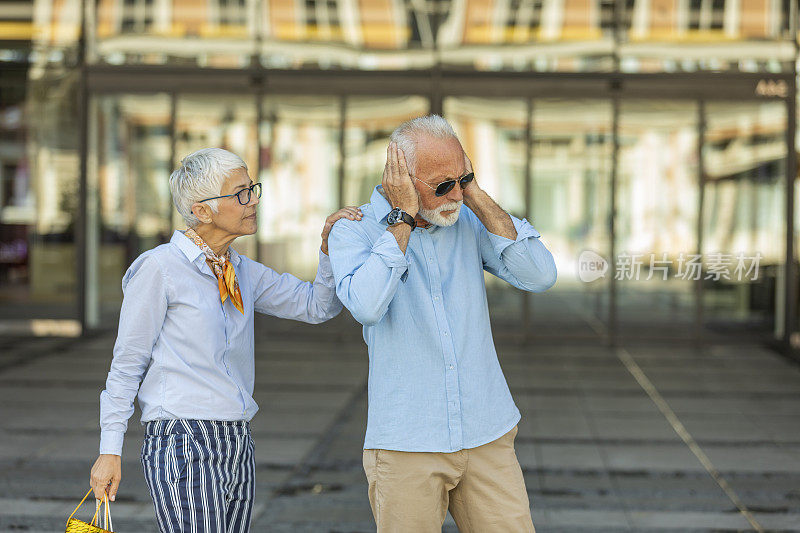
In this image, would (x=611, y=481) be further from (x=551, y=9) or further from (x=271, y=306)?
(x=551, y=9)

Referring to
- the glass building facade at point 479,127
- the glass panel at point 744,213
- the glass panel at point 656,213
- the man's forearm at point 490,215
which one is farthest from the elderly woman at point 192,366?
the glass panel at point 744,213

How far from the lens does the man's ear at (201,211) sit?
237 cm

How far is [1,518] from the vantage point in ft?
14.3

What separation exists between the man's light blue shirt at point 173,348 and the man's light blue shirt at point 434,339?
336 mm

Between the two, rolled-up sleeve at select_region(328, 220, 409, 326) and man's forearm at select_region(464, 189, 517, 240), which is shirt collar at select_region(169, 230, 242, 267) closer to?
rolled-up sleeve at select_region(328, 220, 409, 326)

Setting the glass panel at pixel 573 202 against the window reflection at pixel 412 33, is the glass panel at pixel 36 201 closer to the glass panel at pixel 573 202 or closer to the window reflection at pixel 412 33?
the window reflection at pixel 412 33

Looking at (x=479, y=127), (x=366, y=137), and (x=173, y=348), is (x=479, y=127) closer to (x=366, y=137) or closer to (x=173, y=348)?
(x=366, y=137)

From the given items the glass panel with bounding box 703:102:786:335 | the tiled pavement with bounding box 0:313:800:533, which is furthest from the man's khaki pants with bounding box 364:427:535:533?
the glass panel with bounding box 703:102:786:335

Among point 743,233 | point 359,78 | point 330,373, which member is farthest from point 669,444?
point 359,78

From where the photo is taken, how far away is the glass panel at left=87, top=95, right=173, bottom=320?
1111 centimetres

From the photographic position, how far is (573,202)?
434 inches

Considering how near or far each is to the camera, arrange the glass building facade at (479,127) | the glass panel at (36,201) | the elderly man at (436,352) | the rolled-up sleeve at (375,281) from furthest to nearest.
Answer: the glass panel at (36,201), the glass building facade at (479,127), the elderly man at (436,352), the rolled-up sleeve at (375,281)

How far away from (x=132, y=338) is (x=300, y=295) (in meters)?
0.50

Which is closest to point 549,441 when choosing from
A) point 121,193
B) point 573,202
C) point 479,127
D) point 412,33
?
point 573,202
